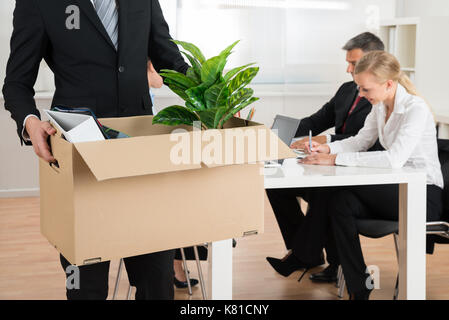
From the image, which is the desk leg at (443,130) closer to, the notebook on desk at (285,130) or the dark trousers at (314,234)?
the dark trousers at (314,234)

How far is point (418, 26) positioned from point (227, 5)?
5.63 ft

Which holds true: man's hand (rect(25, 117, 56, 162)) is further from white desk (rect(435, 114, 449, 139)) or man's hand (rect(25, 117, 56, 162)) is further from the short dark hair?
white desk (rect(435, 114, 449, 139))

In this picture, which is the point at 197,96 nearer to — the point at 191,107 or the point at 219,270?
the point at 191,107

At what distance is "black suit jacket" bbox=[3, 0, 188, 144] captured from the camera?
1631 millimetres

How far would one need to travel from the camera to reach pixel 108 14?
169cm

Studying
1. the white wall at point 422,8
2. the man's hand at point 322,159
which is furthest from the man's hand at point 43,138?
the white wall at point 422,8

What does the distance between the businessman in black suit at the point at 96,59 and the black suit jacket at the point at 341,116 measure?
5.97 ft

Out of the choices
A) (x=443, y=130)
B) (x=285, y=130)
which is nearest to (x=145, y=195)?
(x=285, y=130)

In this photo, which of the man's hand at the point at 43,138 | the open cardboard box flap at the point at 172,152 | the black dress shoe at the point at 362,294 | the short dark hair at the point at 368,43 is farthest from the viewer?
the short dark hair at the point at 368,43

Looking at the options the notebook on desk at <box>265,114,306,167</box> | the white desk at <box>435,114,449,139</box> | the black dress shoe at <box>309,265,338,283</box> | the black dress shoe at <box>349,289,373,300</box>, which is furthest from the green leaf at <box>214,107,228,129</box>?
the white desk at <box>435,114,449,139</box>

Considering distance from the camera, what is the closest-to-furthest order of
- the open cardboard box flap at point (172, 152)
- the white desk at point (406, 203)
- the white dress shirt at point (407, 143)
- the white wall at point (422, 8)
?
the open cardboard box flap at point (172, 152) < the white desk at point (406, 203) < the white dress shirt at point (407, 143) < the white wall at point (422, 8)

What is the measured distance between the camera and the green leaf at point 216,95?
1.35m

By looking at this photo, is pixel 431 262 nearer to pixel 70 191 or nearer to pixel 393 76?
pixel 393 76

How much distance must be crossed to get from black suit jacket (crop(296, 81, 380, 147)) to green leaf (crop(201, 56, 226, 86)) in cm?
208
